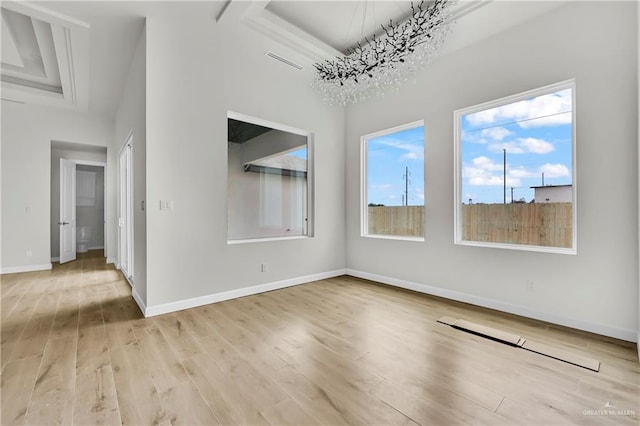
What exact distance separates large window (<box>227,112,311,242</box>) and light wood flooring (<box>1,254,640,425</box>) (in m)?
1.29

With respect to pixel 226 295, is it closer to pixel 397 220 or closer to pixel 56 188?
pixel 397 220

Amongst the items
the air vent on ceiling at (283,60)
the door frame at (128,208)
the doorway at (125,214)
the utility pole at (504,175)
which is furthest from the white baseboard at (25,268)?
the utility pole at (504,175)

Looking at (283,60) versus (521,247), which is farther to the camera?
(283,60)

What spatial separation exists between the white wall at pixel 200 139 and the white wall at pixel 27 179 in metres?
4.37

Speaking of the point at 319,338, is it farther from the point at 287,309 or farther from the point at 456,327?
the point at 456,327

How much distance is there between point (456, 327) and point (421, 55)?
3.07 meters

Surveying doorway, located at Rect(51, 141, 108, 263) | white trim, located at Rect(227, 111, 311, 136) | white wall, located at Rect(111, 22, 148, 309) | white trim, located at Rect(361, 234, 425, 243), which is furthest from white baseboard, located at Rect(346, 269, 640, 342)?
doorway, located at Rect(51, 141, 108, 263)

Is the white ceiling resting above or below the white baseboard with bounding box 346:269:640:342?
above

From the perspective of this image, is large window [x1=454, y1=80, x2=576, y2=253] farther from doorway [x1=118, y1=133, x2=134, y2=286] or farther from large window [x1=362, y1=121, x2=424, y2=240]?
doorway [x1=118, y1=133, x2=134, y2=286]

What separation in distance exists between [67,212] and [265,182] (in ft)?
17.6

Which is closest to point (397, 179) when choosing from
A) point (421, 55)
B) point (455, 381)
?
point (421, 55)

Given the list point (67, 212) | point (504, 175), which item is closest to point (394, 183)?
point (504, 175)

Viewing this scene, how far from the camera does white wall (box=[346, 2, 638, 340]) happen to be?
262cm

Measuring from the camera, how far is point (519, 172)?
11.1 ft
